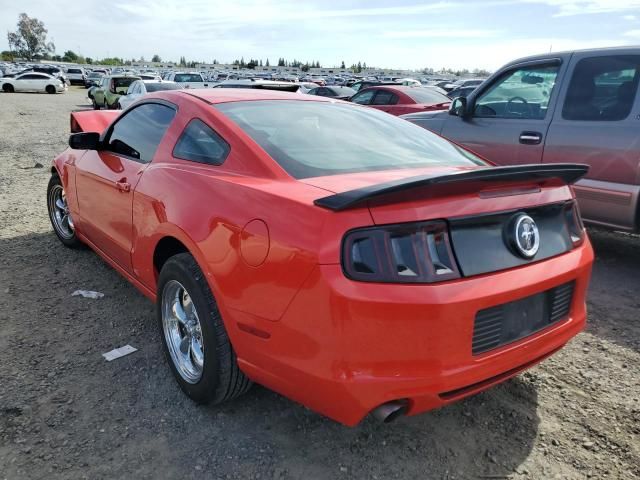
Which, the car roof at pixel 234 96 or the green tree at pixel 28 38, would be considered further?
the green tree at pixel 28 38

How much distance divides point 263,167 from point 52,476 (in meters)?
1.63

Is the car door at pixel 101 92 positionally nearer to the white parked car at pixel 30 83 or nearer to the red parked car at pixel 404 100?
the red parked car at pixel 404 100

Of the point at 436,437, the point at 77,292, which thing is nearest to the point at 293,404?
the point at 436,437

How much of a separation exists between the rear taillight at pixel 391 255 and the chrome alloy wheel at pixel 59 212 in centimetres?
394

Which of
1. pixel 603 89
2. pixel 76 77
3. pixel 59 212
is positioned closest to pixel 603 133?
pixel 603 89

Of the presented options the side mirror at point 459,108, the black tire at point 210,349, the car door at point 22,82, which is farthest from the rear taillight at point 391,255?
the car door at point 22,82

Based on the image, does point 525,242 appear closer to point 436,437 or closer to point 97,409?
point 436,437

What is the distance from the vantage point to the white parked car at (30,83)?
35.8 metres

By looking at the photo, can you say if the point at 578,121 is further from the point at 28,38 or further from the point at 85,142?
the point at 28,38

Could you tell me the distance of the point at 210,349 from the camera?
2.45m

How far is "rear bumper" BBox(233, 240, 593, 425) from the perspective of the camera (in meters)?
1.87

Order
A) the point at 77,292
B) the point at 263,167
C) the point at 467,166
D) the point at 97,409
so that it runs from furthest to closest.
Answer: the point at 77,292 < the point at 467,166 < the point at 97,409 < the point at 263,167

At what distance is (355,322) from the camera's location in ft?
6.12

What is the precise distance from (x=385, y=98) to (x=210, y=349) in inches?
417
